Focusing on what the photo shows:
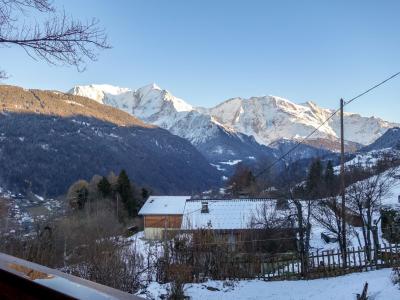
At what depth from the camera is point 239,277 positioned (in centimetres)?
1864

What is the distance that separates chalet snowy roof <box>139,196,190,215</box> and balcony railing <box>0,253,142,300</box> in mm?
45592

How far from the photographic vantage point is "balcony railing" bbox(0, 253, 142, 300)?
1147 millimetres

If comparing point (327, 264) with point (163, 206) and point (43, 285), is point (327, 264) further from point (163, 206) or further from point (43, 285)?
point (163, 206)

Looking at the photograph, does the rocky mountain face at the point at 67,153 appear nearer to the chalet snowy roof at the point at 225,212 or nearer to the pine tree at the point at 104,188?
the pine tree at the point at 104,188

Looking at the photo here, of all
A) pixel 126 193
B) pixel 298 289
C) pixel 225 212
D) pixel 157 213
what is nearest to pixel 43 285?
pixel 298 289

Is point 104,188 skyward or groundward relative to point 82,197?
skyward

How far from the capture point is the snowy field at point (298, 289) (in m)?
12.2

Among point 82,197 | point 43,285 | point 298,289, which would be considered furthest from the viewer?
point 82,197

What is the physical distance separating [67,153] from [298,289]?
132 metres

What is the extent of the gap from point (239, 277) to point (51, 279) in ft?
59.5

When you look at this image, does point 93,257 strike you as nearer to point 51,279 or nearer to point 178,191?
point 51,279

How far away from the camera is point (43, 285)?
Result: 1.26 metres

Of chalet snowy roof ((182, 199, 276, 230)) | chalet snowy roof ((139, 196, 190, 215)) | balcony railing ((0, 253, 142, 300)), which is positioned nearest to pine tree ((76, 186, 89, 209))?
chalet snowy roof ((139, 196, 190, 215))

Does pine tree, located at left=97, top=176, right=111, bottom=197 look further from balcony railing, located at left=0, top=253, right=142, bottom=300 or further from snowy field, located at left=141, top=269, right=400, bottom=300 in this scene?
balcony railing, located at left=0, top=253, right=142, bottom=300
